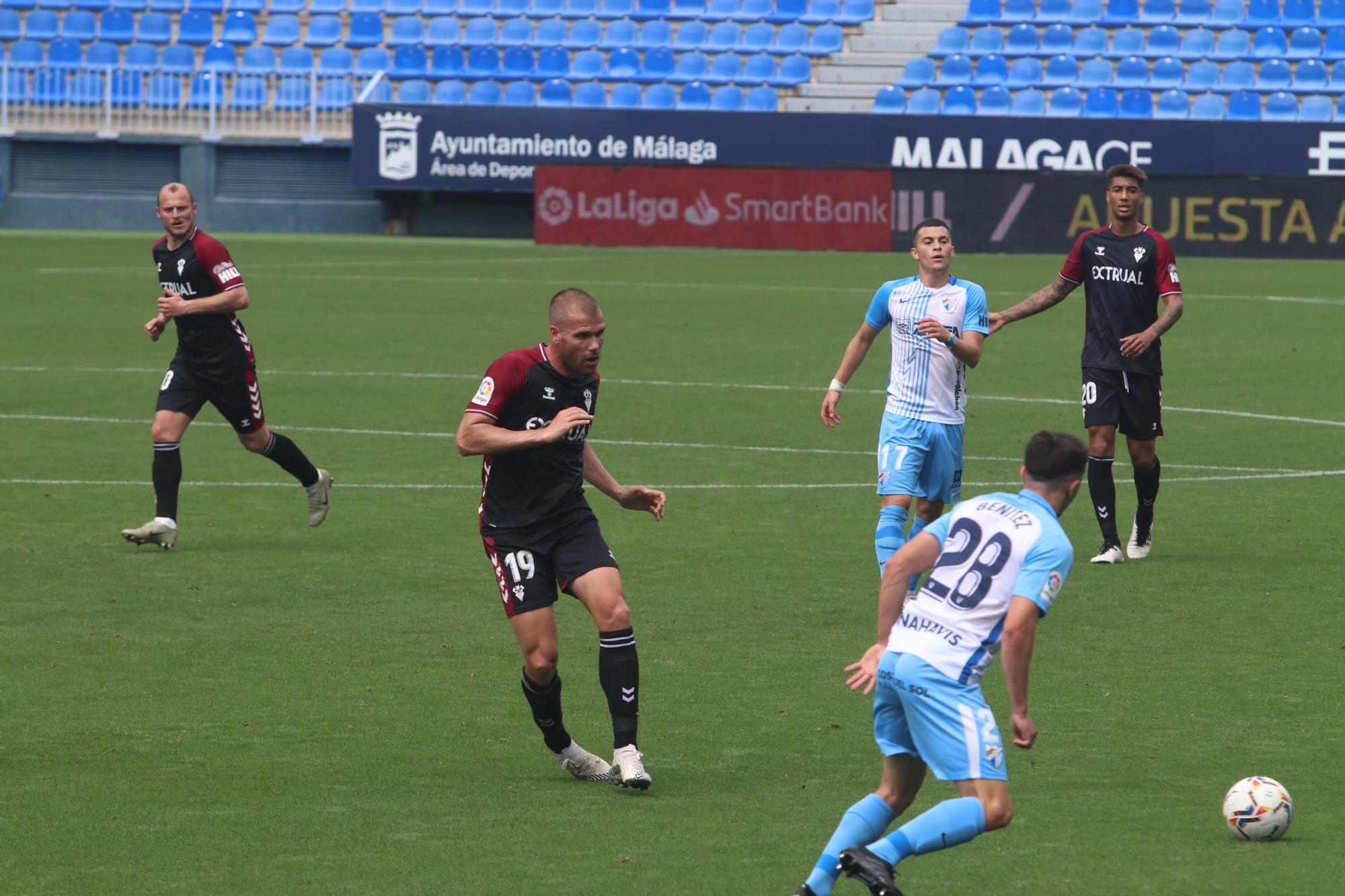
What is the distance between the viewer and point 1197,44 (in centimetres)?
3953

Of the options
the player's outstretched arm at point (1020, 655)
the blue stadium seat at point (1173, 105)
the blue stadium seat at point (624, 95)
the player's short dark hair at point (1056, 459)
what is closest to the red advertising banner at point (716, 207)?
the blue stadium seat at point (624, 95)

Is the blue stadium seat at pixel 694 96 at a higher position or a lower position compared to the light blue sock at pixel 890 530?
higher

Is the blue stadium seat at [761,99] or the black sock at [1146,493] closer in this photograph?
the black sock at [1146,493]

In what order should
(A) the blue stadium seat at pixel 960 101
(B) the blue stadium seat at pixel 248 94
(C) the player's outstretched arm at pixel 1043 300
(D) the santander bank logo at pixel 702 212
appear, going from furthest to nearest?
(B) the blue stadium seat at pixel 248 94, (A) the blue stadium seat at pixel 960 101, (D) the santander bank logo at pixel 702 212, (C) the player's outstretched arm at pixel 1043 300

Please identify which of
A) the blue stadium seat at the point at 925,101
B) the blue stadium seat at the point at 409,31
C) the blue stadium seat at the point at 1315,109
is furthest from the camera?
the blue stadium seat at the point at 409,31

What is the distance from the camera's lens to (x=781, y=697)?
796 centimetres

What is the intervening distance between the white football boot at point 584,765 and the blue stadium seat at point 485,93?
116 feet

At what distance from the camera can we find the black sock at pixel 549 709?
268 inches

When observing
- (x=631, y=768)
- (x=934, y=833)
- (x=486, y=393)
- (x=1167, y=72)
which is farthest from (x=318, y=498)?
(x=1167, y=72)

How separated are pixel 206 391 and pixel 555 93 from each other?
2995 cm

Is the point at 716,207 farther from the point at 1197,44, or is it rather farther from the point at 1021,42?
the point at 1197,44

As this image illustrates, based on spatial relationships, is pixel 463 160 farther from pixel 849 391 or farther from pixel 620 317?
pixel 849 391

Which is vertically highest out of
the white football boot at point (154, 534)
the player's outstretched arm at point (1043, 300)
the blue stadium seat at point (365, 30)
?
the blue stadium seat at point (365, 30)

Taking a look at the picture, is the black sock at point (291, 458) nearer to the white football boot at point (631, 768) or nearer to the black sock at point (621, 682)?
the black sock at point (621, 682)
